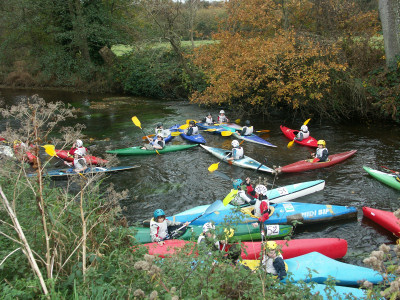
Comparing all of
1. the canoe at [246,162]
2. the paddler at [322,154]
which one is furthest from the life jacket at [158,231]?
the paddler at [322,154]

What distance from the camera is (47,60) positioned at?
26.2 m

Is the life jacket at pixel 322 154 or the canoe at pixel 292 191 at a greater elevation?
the life jacket at pixel 322 154

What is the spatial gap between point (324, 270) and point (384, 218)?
2.98 metres

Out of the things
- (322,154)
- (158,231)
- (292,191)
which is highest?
(322,154)

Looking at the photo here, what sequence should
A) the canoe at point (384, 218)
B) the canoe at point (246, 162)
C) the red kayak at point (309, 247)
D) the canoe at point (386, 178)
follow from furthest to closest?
the canoe at point (246, 162)
the canoe at point (386, 178)
the canoe at point (384, 218)
the red kayak at point (309, 247)

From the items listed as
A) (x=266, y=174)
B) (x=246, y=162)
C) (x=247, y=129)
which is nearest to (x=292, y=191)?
(x=266, y=174)

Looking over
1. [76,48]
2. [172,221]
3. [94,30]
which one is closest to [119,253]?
[172,221]

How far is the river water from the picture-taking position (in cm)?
834

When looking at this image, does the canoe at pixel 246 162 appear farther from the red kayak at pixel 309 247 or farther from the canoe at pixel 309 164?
the red kayak at pixel 309 247

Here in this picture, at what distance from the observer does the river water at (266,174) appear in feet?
27.4

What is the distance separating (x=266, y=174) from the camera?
11.4 m

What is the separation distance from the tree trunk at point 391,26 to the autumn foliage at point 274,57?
1496mm

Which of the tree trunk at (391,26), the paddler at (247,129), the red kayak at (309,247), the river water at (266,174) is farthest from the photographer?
the tree trunk at (391,26)

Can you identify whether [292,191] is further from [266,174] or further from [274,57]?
[274,57]
